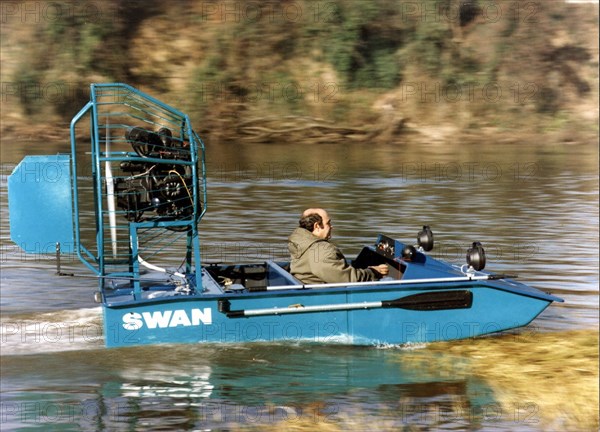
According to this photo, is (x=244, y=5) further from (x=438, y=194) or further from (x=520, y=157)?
(x=438, y=194)

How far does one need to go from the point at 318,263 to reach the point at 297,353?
928 mm

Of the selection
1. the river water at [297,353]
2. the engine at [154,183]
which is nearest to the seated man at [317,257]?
the river water at [297,353]

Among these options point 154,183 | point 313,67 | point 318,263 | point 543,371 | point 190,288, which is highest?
point 313,67

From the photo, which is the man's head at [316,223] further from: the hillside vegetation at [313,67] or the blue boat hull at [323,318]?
the hillside vegetation at [313,67]

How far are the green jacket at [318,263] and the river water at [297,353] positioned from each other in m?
0.70

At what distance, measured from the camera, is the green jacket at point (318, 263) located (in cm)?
1027

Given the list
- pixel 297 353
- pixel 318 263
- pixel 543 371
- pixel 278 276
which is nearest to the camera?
pixel 543 371

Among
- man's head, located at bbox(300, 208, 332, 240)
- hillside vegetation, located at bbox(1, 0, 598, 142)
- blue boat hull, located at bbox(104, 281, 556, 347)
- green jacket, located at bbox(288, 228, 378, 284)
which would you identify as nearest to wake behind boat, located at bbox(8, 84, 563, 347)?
blue boat hull, located at bbox(104, 281, 556, 347)

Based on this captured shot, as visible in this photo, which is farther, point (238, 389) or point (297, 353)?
point (297, 353)

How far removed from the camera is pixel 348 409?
863 centimetres

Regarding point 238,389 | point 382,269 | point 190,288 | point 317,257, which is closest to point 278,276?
point 317,257

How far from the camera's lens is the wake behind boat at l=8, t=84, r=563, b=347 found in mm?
9594

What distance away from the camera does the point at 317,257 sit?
1034 cm

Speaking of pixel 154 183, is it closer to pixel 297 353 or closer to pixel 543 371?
pixel 297 353
